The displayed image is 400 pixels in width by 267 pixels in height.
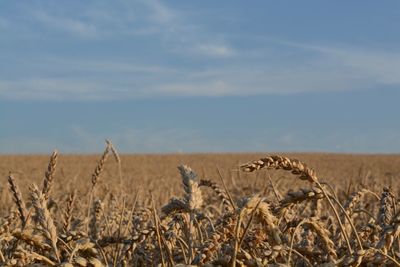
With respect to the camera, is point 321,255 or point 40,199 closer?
point 40,199

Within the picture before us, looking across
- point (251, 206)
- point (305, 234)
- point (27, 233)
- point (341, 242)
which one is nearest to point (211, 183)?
point (305, 234)

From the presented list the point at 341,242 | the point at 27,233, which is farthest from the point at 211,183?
the point at 27,233

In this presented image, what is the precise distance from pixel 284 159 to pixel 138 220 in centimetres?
206

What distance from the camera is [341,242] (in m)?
3.71

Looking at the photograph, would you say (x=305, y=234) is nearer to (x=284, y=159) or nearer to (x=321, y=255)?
(x=321, y=255)

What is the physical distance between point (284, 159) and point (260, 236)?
1.76 feet

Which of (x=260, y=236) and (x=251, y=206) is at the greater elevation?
(x=251, y=206)

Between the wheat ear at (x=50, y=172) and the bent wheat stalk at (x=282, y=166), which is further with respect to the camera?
the wheat ear at (x=50, y=172)

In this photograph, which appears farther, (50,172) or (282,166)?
(50,172)

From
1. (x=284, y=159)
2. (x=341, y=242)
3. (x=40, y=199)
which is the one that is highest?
→ (x=284, y=159)

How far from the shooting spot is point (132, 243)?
297cm

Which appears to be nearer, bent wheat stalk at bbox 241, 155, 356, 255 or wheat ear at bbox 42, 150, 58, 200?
bent wheat stalk at bbox 241, 155, 356, 255

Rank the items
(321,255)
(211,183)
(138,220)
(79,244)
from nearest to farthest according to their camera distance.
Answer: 1. (79,244)
2. (321,255)
3. (211,183)
4. (138,220)

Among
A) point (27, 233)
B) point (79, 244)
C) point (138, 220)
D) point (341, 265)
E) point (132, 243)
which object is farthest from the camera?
point (138, 220)
